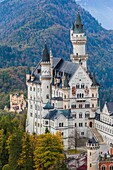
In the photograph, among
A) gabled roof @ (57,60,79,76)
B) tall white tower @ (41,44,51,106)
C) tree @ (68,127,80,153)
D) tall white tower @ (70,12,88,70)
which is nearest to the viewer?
tree @ (68,127,80,153)

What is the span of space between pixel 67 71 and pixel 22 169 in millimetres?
24002

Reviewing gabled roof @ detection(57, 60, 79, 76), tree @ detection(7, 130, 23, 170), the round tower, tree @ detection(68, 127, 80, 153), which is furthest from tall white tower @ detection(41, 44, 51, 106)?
the round tower

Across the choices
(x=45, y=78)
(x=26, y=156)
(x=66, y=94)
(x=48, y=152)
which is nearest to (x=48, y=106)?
(x=66, y=94)

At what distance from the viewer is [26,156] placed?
8525cm

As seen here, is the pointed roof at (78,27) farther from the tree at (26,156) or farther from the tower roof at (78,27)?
the tree at (26,156)

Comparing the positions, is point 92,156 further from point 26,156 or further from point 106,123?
point 106,123

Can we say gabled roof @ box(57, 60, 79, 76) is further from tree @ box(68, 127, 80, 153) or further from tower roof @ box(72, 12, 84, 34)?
tree @ box(68, 127, 80, 153)

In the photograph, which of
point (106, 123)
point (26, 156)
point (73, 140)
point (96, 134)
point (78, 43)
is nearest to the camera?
point (26, 156)

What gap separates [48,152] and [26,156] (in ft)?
11.6

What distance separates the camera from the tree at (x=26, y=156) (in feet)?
276

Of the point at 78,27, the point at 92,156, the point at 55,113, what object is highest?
the point at 78,27

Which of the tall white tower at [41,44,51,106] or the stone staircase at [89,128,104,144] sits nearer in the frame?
the stone staircase at [89,128,104,144]

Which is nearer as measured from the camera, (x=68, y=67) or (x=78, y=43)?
(x=68, y=67)

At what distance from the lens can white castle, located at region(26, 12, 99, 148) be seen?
97625mm
